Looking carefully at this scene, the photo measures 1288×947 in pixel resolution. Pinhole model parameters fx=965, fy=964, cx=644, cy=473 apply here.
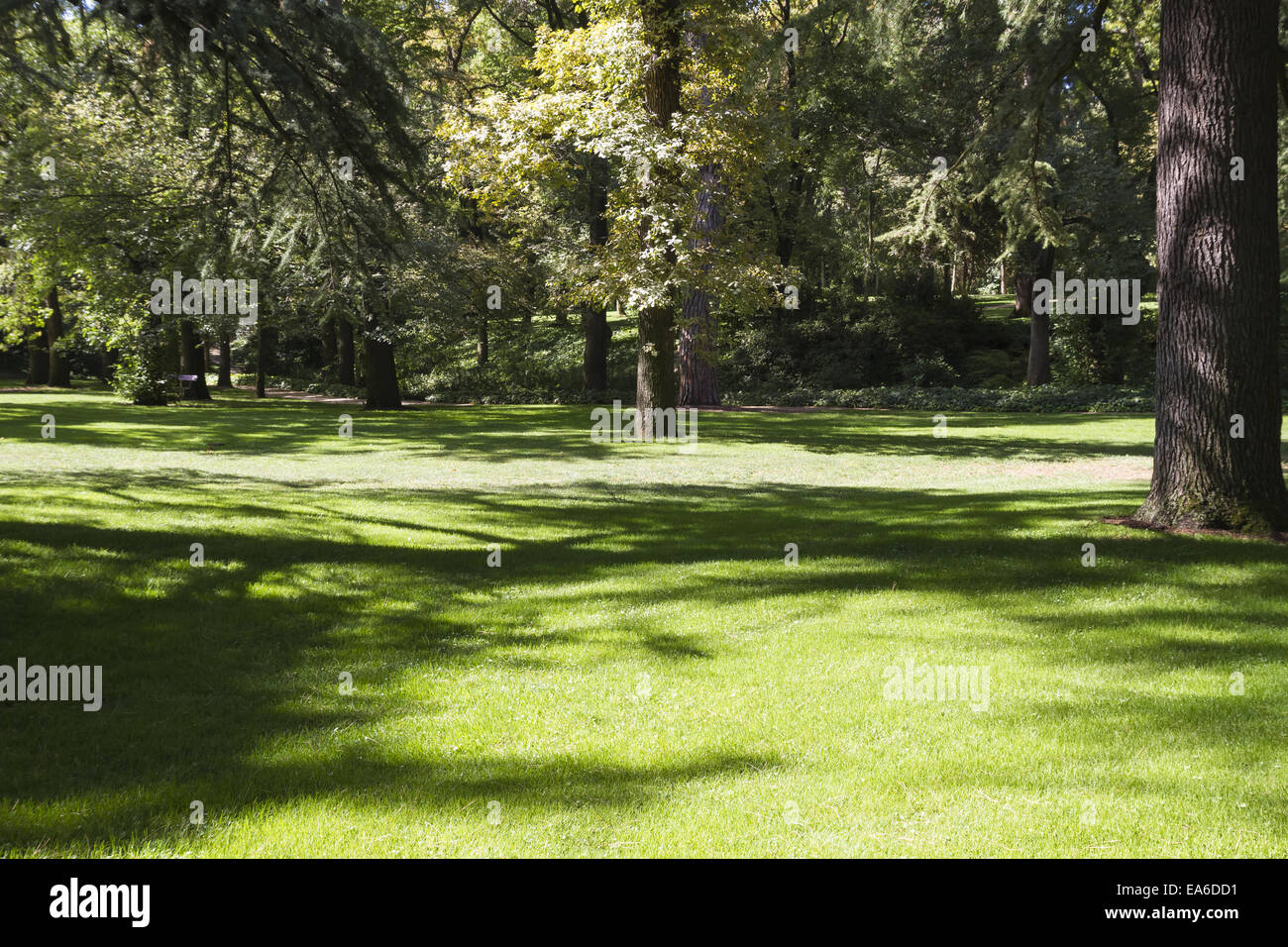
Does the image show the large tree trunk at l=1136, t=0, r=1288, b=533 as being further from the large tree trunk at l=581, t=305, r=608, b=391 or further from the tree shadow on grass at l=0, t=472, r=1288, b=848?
the large tree trunk at l=581, t=305, r=608, b=391

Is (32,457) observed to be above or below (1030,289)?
below

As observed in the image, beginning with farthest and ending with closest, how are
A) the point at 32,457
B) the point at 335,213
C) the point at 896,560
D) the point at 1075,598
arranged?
the point at 32,457, the point at 335,213, the point at 896,560, the point at 1075,598

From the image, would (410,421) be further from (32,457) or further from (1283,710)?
(1283,710)

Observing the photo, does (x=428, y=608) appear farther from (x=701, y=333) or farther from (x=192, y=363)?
(x=192, y=363)

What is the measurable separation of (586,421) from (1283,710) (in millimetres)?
20998

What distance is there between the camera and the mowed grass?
409 cm

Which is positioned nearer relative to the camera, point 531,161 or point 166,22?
point 166,22

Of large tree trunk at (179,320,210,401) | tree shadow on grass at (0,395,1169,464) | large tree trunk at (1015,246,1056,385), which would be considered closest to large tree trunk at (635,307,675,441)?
tree shadow on grass at (0,395,1169,464)

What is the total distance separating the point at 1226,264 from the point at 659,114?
1229 centimetres

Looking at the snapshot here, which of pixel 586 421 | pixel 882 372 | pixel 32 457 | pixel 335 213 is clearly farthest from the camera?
pixel 882 372

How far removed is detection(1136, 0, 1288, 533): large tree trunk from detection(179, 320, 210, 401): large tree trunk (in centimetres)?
2819

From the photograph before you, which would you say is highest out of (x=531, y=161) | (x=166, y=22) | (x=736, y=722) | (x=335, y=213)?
(x=531, y=161)

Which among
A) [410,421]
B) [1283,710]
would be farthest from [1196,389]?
[410,421]

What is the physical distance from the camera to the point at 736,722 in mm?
5285
